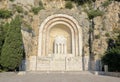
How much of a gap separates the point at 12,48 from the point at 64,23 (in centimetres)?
1390

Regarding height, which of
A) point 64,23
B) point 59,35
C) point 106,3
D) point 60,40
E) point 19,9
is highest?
point 106,3

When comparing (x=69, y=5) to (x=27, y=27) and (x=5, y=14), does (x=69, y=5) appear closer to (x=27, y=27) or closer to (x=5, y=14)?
(x=27, y=27)

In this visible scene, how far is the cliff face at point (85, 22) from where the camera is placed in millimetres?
31277

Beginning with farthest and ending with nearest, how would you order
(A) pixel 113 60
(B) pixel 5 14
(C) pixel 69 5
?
1. (C) pixel 69 5
2. (B) pixel 5 14
3. (A) pixel 113 60

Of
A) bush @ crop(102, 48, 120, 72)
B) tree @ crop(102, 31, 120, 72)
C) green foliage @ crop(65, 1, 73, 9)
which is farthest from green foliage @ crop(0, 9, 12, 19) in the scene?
bush @ crop(102, 48, 120, 72)

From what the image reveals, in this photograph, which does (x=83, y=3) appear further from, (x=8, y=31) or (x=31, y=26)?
(x=8, y=31)

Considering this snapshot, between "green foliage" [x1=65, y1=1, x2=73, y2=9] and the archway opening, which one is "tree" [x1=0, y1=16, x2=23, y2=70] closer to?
the archway opening

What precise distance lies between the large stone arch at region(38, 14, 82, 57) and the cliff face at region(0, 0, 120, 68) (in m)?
0.55

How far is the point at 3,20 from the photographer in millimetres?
30188

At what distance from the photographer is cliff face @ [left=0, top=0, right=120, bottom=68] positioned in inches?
1231

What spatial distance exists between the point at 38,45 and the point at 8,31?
1029cm

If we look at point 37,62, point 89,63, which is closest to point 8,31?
point 37,62

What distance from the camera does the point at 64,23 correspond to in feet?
117

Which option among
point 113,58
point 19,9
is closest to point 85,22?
point 19,9
